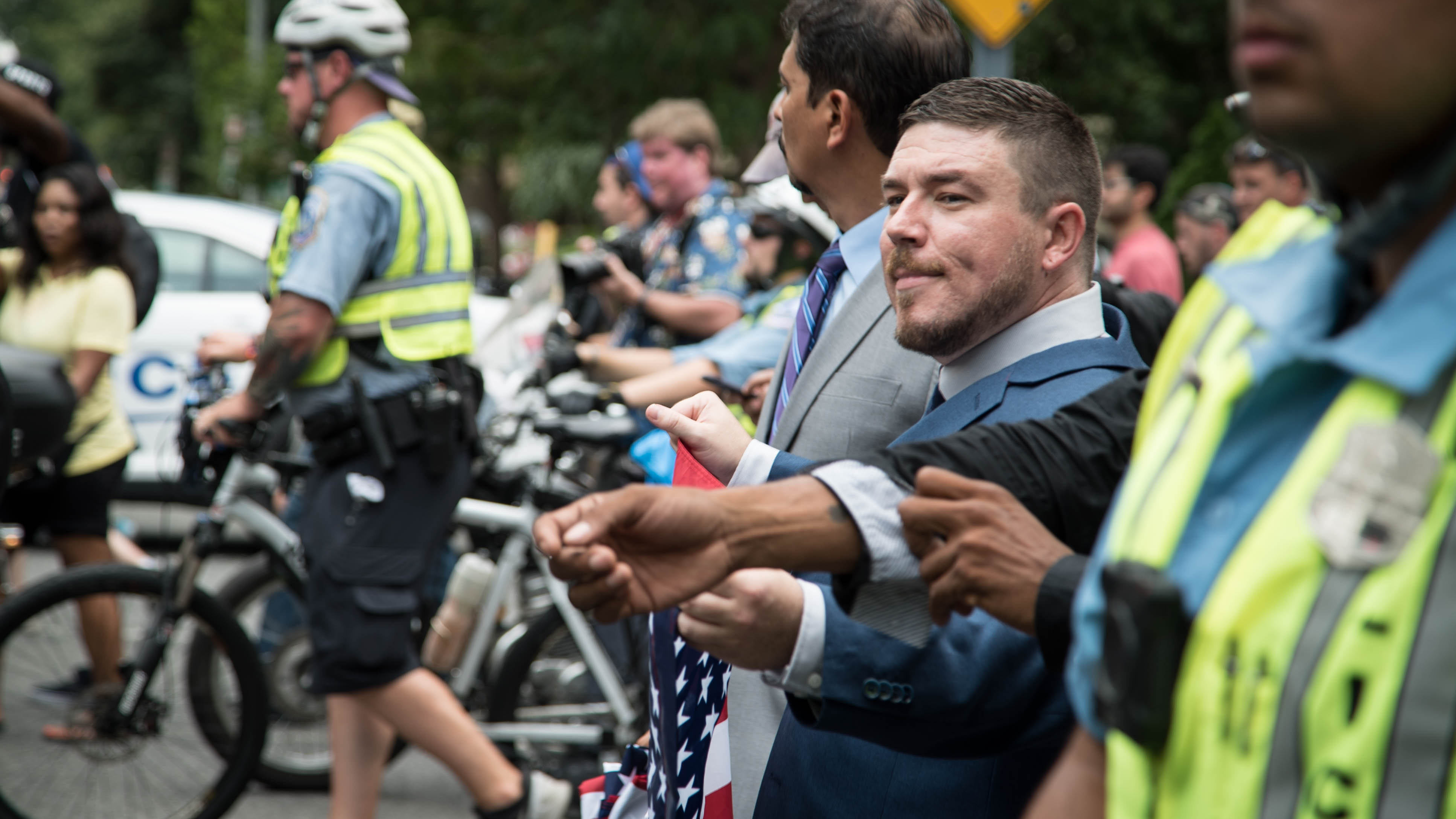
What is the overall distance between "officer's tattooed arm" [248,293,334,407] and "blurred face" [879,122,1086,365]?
211 centimetres

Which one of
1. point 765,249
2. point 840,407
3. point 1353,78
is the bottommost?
point 765,249

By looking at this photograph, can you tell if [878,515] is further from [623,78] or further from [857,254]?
[623,78]

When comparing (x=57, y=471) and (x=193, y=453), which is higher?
(x=193, y=453)

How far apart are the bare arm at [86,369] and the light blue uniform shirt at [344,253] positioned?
1818 millimetres

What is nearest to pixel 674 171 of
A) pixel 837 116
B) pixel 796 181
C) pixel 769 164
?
pixel 769 164

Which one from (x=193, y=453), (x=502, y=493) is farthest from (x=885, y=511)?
(x=502, y=493)

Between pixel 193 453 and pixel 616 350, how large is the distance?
147 centimetres

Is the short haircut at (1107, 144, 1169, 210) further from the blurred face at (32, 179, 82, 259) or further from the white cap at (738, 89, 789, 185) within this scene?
the blurred face at (32, 179, 82, 259)

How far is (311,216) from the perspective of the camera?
11.8 feet

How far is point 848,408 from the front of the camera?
2.13m

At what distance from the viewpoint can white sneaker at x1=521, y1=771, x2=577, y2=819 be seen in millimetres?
→ 3885

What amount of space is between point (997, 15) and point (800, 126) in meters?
3.19

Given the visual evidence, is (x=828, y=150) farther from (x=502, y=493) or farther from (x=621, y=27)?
(x=621, y=27)

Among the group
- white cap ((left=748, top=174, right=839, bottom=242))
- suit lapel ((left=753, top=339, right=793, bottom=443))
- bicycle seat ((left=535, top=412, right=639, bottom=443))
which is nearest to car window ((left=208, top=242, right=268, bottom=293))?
bicycle seat ((left=535, top=412, right=639, bottom=443))
